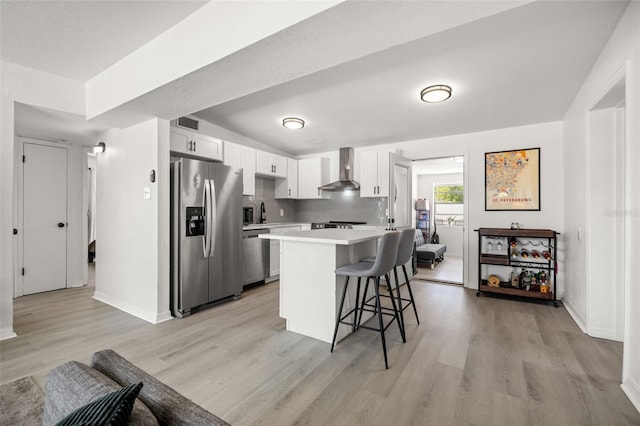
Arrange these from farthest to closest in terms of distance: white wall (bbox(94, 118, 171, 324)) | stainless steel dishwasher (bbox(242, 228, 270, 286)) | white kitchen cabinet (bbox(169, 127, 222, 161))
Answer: stainless steel dishwasher (bbox(242, 228, 270, 286)) → white kitchen cabinet (bbox(169, 127, 222, 161)) → white wall (bbox(94, 118, 171, 324))

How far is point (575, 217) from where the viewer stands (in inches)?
126

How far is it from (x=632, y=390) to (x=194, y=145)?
4582 millimetres

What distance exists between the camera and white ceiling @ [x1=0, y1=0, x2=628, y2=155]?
6.54ft

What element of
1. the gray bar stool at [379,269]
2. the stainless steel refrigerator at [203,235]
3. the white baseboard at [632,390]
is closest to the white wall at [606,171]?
the white baseboard at [632,390]

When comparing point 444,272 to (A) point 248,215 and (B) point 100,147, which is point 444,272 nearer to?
(A) point 248,215

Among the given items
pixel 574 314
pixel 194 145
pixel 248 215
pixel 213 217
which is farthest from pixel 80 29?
pixel 574 314

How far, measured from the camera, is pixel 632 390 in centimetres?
181

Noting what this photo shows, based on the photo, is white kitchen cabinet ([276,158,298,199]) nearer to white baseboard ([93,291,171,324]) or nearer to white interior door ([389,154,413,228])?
white interior door ([389,154,413,228])

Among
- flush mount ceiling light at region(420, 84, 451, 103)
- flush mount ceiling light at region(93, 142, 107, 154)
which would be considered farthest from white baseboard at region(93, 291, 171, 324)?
flush mount ceiling light at region(420, 84, 451, 103)

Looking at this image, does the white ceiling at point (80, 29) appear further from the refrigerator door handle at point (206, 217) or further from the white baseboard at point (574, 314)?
the white baseboard at point (574, 314)

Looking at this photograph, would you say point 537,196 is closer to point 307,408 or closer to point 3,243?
point 307,408

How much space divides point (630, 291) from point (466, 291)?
8.29ft

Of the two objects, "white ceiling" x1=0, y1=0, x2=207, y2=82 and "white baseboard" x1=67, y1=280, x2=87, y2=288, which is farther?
"white baseboard" x1=67, y1=280, x2=87, y2=288

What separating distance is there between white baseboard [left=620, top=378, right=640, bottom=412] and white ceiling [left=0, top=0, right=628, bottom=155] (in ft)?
7.44
